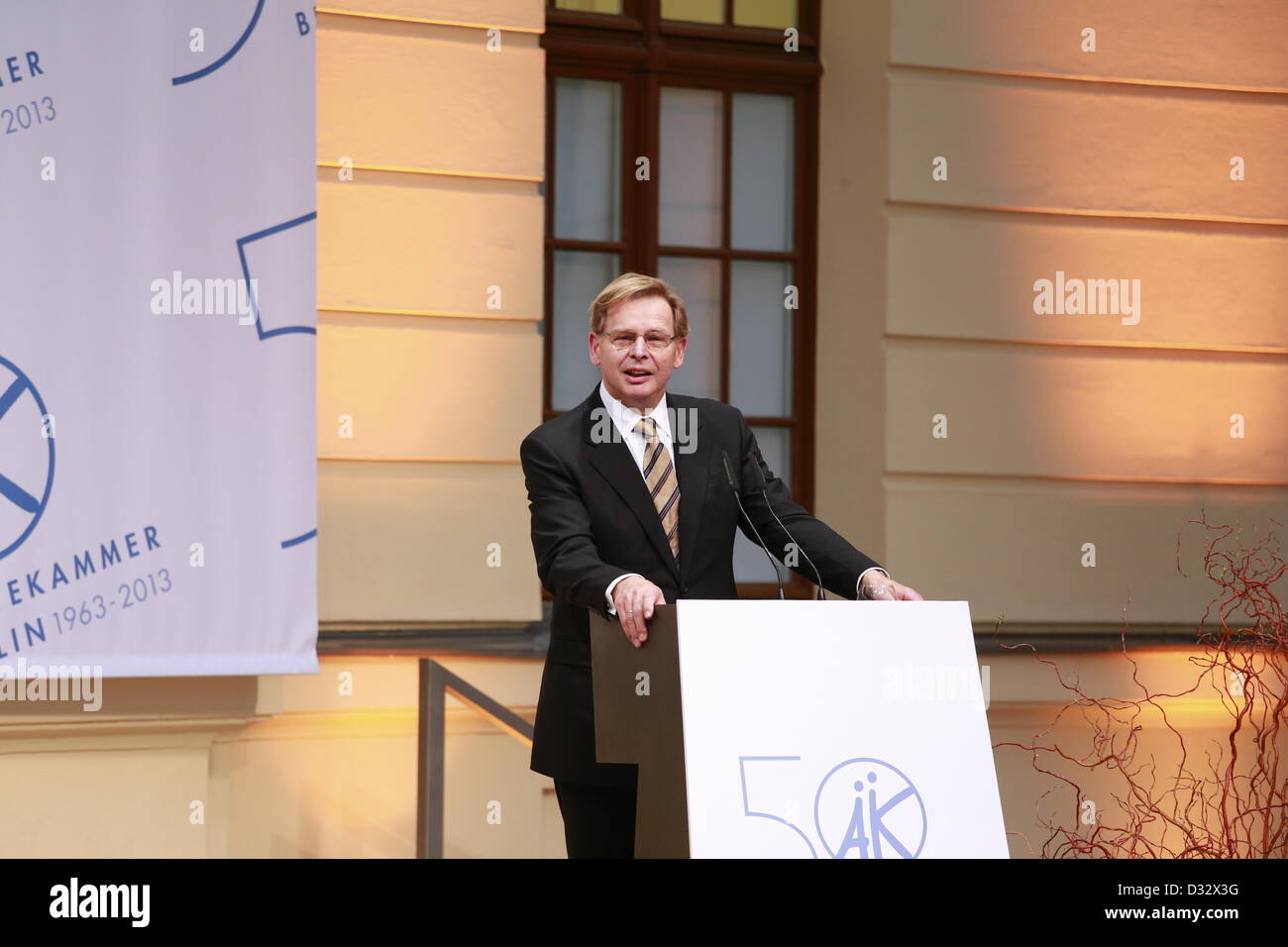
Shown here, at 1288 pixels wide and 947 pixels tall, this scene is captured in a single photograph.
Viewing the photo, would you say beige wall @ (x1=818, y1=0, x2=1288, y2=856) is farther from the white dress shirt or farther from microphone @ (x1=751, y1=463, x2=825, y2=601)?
the white dress shirt

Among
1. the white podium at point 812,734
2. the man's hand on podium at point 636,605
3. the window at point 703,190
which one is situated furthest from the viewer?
the window at point 703,190

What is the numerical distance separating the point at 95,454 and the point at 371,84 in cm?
140

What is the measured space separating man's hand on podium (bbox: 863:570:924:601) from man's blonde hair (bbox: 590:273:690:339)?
1.93ft

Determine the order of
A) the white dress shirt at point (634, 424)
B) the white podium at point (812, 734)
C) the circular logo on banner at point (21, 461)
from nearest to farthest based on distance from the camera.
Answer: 1. the white podium at point (812, 734)
2. the white dress shirt at point (634, 424)
3. the circular logo on banner at point (21, 461)

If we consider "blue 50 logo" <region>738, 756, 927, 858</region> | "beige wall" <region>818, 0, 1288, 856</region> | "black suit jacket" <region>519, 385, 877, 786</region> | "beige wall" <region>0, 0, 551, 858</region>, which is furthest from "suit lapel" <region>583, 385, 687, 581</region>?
"beige wall" <region>818, 0, 1288, 856</region>

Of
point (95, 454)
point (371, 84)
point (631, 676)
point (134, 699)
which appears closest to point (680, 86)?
point (371, 84)

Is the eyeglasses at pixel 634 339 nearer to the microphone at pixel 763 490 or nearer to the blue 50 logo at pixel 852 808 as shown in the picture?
the microphone at pixel 763 490

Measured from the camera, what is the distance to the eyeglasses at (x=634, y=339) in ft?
8.55

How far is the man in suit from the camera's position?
8.39 ft

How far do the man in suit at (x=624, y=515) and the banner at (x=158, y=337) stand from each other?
1.54 m

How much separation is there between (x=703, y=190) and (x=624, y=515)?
260cm

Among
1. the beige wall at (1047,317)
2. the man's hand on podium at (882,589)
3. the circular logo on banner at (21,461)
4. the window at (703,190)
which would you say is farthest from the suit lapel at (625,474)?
the beige wall at (1047,317)

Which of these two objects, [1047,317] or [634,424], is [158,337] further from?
[1047,317]
